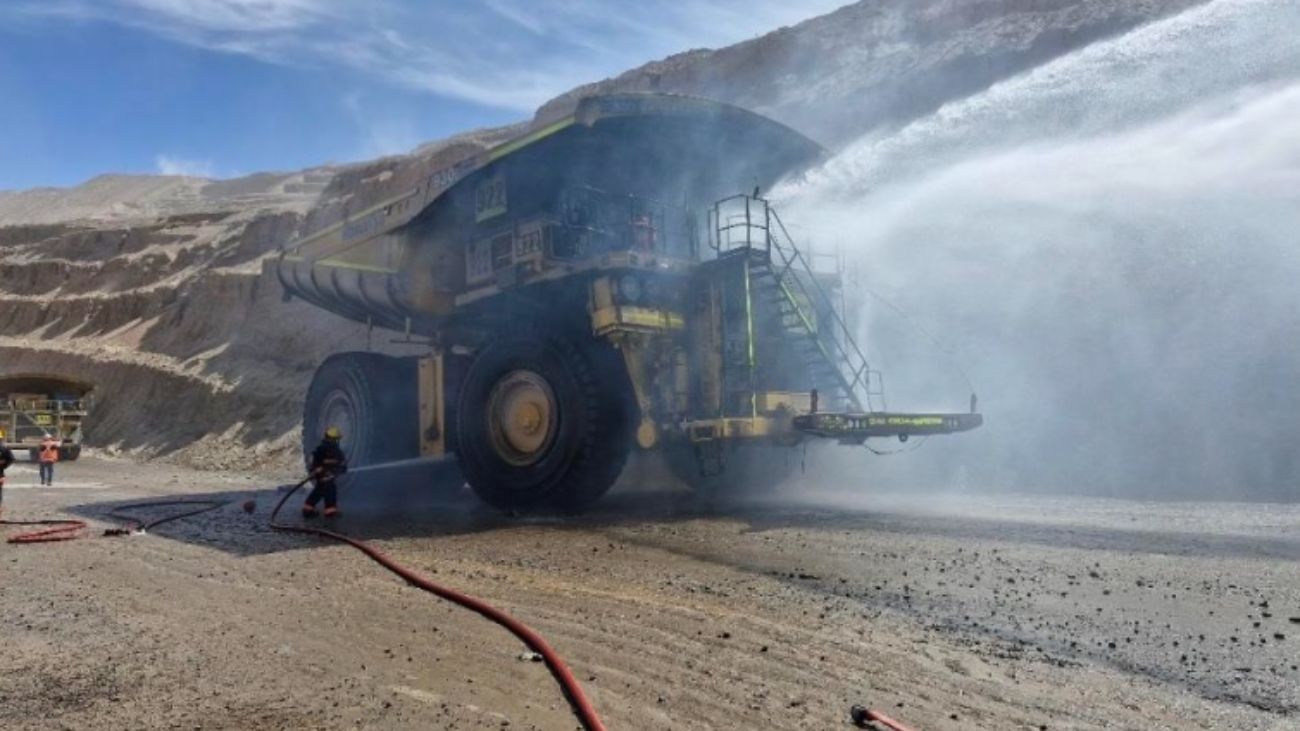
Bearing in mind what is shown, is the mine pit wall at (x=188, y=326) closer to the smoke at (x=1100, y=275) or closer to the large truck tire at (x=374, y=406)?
the large truck tire at (x=374, y=406)

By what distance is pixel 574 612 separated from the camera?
16.9 feet

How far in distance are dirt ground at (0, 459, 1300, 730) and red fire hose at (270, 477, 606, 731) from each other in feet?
0.21

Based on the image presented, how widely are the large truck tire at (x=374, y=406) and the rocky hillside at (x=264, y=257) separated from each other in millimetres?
8476

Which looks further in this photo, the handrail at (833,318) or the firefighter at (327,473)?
the firefighter at (327,473)

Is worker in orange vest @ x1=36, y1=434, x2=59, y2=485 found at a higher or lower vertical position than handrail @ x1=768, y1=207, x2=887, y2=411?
lower

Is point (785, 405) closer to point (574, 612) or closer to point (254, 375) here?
point (574, 612)

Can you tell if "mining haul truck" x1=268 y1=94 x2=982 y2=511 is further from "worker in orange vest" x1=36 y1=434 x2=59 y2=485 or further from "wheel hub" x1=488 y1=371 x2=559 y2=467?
"worker in orange vest" x1=36 y1=434 x2=59 y2=485

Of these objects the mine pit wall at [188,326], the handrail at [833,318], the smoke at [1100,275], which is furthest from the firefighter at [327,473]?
the mine pit wall at [188,326]

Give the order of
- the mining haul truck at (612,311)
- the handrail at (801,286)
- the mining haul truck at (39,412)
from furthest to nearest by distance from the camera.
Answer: the mining haul truck at (39,412) < the handrail at (801,286) < the mining haul truck at (612,311)

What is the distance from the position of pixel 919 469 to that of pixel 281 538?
8370mm

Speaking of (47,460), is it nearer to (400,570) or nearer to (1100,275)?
(400,570)

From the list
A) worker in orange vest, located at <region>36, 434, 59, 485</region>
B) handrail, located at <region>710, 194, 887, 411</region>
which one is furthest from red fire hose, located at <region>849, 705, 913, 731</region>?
worker in orange vest, located at <region>36, 434, 59, 485</region>

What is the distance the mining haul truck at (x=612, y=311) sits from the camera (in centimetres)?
873

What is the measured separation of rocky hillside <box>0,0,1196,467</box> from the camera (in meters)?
24.5
